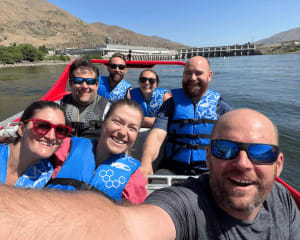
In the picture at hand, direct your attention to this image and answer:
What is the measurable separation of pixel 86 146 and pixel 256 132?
1283 mm

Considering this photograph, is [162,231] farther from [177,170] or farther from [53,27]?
[53,27]

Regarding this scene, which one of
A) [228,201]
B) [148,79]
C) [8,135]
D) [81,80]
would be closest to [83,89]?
[81,80]

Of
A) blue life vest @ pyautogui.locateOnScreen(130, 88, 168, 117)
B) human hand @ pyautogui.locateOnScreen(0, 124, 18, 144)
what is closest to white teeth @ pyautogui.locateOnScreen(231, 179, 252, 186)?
human hand @ pyautogui.locateOnScreen(0, 124, 18, 144)

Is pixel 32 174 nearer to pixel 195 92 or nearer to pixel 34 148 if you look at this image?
pixel 34 148

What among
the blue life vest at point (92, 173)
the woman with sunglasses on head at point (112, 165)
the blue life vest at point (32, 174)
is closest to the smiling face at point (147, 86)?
the woman with sunglasses on head at point (112, 165)

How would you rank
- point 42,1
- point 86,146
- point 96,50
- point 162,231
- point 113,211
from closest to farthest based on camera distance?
point 113,211 < point 162,231 < point 86,146 < point 96,50 < point 42,1

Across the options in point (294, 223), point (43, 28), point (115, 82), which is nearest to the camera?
point (294, 223)

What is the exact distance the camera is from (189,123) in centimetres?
243

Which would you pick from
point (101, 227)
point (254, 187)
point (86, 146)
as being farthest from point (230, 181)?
point (86, 146)

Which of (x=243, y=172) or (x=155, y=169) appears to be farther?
(x=155, y=169)

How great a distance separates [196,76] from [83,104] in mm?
1483

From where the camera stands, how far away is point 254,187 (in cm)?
94

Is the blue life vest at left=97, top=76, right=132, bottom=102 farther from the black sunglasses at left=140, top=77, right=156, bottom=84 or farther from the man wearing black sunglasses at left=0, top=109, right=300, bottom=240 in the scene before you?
the man wearing black sunglasses at left=0, top=109, right=300, bottom=240

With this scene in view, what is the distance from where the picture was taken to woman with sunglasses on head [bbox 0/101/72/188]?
4.70 feet
